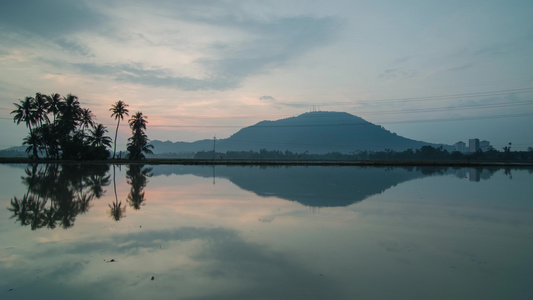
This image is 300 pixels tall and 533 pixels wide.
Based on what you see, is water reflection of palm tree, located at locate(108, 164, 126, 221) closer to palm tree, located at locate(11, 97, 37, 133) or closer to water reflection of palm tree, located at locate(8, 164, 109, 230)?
water reflection of palm tree, located at locate(8, 164, 109, 230)

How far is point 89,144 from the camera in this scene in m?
73.5

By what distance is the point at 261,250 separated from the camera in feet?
28.7

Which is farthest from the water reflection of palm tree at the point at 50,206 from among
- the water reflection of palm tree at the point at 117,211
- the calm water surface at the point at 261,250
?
the water reflection of palm tree at the point at 117,211

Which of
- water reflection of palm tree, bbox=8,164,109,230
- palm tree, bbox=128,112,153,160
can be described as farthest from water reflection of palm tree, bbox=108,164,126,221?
palm tree, bbox=128,112,153,160

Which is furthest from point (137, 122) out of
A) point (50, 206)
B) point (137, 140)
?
point (50, 206)

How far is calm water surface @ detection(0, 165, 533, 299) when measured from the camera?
6340 mm

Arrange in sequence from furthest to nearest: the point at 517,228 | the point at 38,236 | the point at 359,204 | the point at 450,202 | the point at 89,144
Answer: the point at 89,144 < the point at 450,202 < the point at 359,204 < the point at 517,228 < the point at 38,236

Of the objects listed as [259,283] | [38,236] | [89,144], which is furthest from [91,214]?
[89,144]

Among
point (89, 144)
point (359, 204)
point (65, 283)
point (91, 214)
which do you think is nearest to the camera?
point (65, 283)

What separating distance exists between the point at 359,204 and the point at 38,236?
534 inches

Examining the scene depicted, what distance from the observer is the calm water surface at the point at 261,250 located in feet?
20.8

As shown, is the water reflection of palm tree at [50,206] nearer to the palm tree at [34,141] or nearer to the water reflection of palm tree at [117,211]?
the water reflection of palm tree at [117,211]

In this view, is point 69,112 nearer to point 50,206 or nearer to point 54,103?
point 54,103

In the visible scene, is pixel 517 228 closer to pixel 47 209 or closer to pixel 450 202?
pixel 450 202
